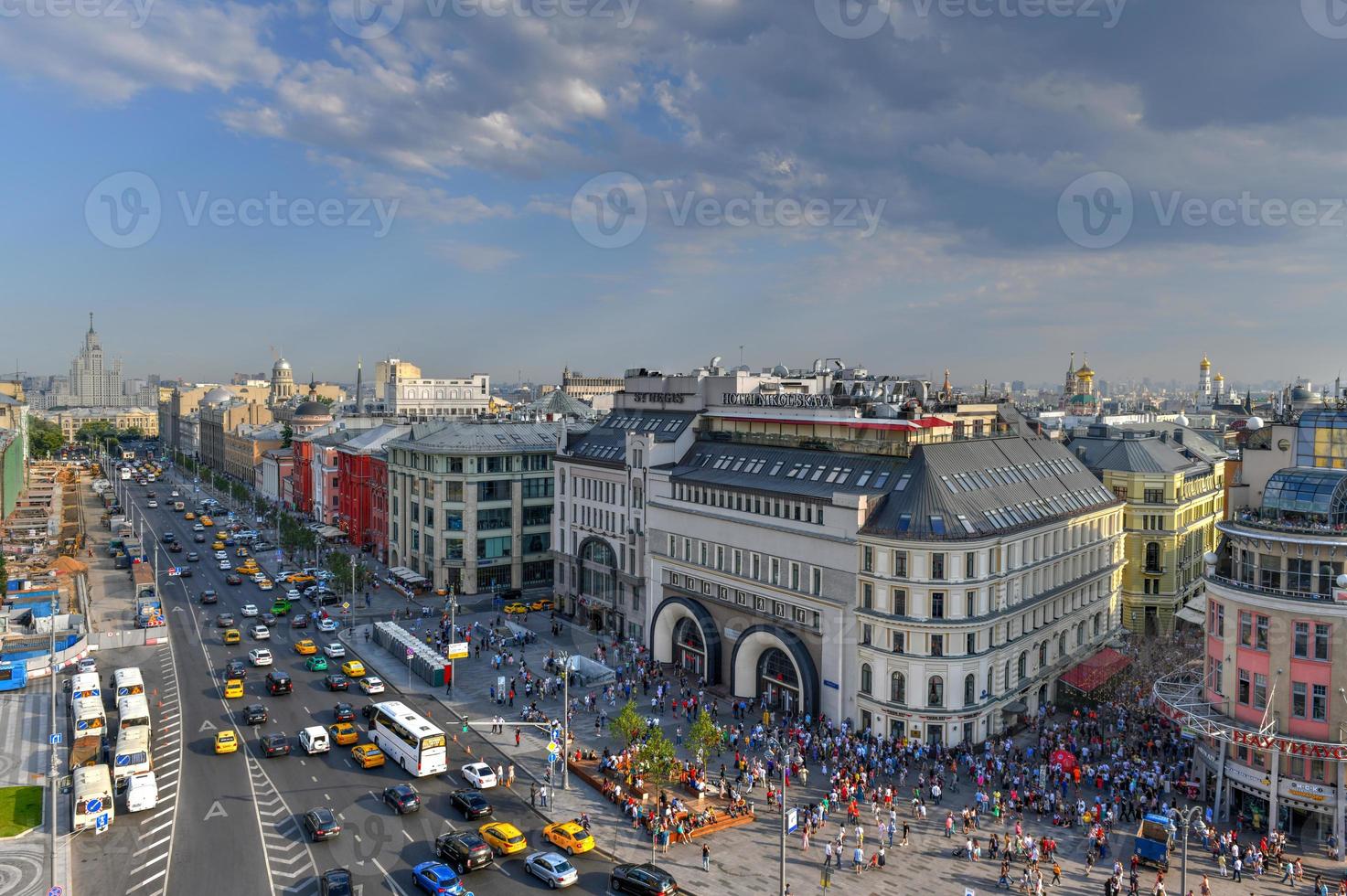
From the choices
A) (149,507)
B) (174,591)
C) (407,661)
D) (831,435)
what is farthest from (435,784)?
(149,507)

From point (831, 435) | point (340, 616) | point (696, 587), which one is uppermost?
point (831, 435)

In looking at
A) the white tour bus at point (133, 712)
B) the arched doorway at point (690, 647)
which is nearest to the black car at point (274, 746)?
the white tour bus at point (133, 712)

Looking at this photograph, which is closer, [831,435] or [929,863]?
[929,863]

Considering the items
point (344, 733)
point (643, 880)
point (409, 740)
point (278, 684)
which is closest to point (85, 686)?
point (278, 684)

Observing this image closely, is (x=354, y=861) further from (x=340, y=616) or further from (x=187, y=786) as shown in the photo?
(x=340, y=616)

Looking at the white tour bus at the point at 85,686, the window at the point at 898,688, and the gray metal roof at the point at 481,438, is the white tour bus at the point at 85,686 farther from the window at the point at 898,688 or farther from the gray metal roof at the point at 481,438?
the window at the point at 898,688
